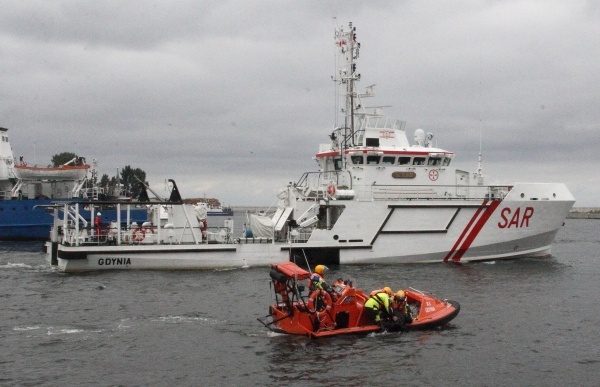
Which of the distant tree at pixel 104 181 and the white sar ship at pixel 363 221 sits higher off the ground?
the distant tree at pixel 104 181

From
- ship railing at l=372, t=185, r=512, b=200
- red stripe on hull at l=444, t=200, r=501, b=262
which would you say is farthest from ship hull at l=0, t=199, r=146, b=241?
red stripe on hull at l=444, t=200, r=501, b=262

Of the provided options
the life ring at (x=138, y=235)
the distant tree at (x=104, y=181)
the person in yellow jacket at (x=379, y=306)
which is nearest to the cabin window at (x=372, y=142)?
the life ring at (x=138, y=235)

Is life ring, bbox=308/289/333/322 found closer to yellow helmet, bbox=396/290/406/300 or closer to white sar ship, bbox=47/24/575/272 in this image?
yellow helmet, bbox=396/290/406/300

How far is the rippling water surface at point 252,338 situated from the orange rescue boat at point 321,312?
0.34 metres

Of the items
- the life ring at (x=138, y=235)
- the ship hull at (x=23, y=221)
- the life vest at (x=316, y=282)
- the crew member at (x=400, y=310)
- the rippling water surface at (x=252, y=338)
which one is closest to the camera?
the rippling water surface at (x=252, y=338)

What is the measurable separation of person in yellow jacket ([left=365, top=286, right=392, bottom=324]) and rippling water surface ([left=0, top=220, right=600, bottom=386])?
478 mm

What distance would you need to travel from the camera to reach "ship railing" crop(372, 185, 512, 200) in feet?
97.7

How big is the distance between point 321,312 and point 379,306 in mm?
1445

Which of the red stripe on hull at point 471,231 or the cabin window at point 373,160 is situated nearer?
the red stripe on hull at point 471,231

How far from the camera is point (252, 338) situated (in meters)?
16.8

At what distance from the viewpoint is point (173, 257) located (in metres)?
27.1

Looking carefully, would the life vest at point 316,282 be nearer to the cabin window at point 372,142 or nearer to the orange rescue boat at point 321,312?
the orange rescue boat at point 321,312

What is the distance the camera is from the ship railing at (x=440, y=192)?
2978cm

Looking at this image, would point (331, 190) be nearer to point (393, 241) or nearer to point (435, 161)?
point (393, 241)
